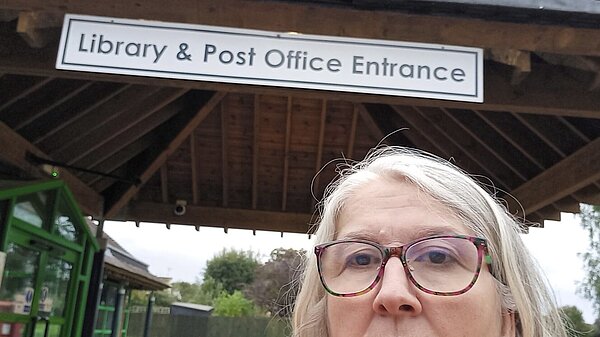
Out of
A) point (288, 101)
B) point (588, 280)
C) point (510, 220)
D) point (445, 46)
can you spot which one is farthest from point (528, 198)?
point (588, 280)

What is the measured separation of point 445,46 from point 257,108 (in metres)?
3.28

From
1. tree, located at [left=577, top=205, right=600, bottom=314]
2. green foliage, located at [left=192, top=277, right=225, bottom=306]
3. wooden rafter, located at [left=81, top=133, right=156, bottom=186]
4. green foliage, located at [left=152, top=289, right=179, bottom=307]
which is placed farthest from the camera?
→ green foliage, located at [left=192, top=277, right=225, bottom=306]

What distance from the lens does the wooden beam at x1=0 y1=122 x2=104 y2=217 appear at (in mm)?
4043

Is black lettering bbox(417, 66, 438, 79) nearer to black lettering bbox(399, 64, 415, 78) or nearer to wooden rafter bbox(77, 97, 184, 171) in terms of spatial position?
black lettering bbox(399, 64, 415, 78)

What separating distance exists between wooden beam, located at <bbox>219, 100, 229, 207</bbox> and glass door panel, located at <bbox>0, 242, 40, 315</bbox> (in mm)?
2089

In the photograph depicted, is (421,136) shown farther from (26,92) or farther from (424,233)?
(424,233)

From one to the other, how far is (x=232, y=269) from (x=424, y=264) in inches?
1702

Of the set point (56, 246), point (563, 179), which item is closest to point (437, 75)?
point (563, 179)

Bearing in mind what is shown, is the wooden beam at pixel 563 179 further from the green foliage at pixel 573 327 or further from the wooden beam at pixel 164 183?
the wooden beam at pixel 164 183

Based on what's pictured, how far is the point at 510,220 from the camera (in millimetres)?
1109

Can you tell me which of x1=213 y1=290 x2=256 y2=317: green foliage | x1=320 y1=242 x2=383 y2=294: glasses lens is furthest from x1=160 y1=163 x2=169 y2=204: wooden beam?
x1=213 y1=290 x2=256 y2=317: green foliage

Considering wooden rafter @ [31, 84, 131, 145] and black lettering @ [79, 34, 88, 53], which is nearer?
black lettering @ [79, 34, 88, 53]

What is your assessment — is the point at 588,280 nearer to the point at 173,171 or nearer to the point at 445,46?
the point at 173,171

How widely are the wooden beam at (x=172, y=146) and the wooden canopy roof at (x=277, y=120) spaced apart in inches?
0.7
